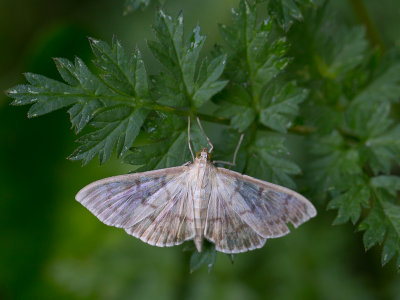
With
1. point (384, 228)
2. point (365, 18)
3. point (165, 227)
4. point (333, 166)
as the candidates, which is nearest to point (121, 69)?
point (165, 227)

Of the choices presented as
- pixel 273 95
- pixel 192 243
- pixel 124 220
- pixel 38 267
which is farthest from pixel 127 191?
pixel 38 267

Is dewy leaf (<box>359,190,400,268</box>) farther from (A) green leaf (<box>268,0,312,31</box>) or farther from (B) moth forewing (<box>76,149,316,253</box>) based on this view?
(A) green leaf (<box>268,0,312,31</box>)

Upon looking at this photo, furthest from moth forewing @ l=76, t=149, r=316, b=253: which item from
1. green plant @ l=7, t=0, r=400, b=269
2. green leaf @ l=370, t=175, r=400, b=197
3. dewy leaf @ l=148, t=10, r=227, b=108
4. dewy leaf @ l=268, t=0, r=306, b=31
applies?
dewy leaf @ l=268, t=0, r=306, b=31

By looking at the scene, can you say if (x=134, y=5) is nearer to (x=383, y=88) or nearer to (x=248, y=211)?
(x=248, y=211)

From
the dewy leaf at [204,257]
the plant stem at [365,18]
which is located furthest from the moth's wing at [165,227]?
the plant stem at [365,18]

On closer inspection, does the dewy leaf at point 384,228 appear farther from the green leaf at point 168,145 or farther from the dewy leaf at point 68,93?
the dewy leaf at point 68,93
